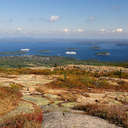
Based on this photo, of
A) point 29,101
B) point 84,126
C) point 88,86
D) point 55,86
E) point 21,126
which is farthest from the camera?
point 88,86

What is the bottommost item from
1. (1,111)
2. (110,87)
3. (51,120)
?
(110,87)

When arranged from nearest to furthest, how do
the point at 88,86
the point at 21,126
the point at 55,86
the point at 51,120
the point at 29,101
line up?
1. the point at 21,126
2. the point at 51,120
3. the point at 29,101
4. the point at 55,86
5. the point at 88,86

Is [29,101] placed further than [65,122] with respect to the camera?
Yes

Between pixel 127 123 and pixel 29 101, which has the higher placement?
pixel 127 123

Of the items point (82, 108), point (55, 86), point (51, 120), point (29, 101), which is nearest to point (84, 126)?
point (51, 120)

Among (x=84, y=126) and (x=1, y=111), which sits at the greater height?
(x=84, y=126)

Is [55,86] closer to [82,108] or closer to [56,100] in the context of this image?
[56,100]

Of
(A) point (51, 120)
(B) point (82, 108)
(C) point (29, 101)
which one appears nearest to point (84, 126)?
(A) point (51, 120)

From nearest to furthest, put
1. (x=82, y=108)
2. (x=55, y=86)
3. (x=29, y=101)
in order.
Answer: (x=82, y=108) < (x=29, y=101) < (x=55, y=86)

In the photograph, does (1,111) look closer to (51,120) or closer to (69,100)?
(51,120)
